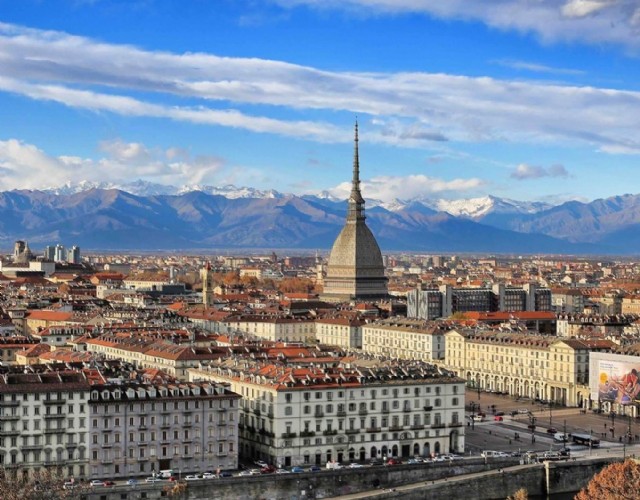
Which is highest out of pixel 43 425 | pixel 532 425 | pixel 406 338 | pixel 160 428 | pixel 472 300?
pixel 472 300

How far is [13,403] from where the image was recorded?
6259 cm

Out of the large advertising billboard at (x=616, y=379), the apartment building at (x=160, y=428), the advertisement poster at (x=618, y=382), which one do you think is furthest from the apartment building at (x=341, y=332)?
the apartment building at (x=160, y=428)

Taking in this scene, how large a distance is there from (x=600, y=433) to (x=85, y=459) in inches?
1354

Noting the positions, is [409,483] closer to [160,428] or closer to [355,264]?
[160,428]

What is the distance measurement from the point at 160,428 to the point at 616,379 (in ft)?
127

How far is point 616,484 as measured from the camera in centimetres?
5922

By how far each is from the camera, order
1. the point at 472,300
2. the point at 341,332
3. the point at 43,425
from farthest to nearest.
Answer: the point at 472,300 → the point at 341,332 → the point at 43,425

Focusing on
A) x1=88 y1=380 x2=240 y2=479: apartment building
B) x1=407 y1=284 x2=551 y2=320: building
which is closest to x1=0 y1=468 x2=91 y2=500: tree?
x1=88 y1=380 x2=240 y2=479: apartment building

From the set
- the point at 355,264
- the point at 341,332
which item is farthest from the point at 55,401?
the point at 355,264

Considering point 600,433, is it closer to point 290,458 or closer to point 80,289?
point 290,458

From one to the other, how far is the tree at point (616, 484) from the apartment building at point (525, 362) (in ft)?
106

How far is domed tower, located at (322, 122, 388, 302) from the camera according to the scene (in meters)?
178

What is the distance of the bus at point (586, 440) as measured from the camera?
252ft

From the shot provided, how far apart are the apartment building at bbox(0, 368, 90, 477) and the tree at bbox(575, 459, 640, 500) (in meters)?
24.1
